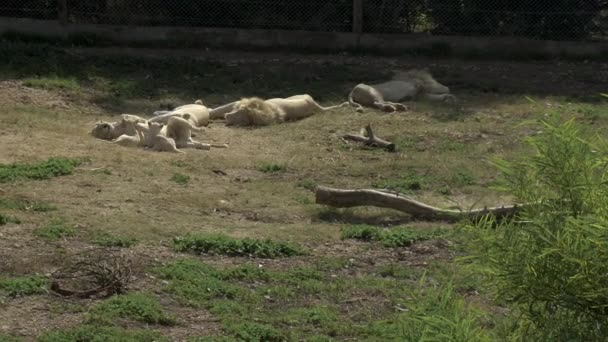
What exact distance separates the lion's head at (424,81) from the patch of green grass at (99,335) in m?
8.78

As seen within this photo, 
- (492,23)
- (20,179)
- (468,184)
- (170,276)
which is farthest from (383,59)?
(170,276)

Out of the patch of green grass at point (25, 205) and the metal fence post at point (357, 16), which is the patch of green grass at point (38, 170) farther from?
the metal fence post at point (357, 16)

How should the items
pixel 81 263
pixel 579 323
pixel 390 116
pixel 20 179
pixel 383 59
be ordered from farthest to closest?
1. pixel 383 59
2. pixel 390 116
3. pixel 20 179
4. pixel 81 263
5. pixel 579 323

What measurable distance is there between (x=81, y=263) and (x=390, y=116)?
6956 millimetres

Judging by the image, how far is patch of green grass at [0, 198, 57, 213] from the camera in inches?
335

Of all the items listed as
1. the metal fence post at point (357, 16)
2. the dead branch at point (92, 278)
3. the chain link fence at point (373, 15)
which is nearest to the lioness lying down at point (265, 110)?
the metal fence post at point (357, 16)

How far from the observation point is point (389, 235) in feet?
27.8

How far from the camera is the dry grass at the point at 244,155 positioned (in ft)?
27.0

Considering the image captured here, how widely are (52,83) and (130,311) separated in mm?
7562

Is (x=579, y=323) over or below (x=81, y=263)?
over

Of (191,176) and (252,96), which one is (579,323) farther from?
(252,96)

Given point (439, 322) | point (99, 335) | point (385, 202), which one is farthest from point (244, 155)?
point (439, 322)

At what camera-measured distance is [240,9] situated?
55.8 ft

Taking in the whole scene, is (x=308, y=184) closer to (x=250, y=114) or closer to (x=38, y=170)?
(x=38, y=170)
